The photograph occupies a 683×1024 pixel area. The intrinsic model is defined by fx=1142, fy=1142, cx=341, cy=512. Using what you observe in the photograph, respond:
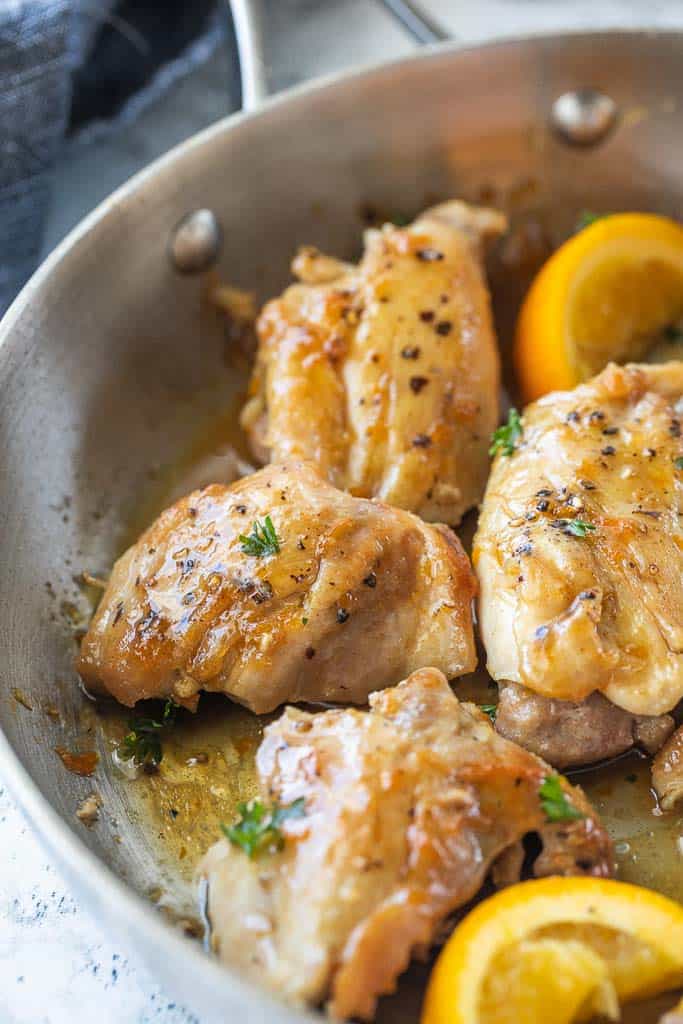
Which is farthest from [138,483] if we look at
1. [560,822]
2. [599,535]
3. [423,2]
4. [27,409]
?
[423,2]

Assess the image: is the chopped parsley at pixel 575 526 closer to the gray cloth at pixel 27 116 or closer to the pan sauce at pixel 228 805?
Result: the pan sauce at pixel 228 805

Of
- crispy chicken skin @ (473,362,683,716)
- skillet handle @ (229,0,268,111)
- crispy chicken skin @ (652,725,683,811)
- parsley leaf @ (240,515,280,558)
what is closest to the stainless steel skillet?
skillet handle @ (229,0,268,111)

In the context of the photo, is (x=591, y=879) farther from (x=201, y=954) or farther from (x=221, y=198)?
(x=221, y=198)

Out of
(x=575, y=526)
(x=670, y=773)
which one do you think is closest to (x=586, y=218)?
(x=575, y=526)

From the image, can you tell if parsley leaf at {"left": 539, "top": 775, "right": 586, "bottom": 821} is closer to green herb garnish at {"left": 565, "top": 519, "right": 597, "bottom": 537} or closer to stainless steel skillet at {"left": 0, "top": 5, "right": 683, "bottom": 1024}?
green herb garnish at {"left": 565, "top": 519, "right": 597, "bottom": 537}

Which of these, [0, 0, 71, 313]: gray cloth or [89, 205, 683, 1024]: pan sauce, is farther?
[0, 0, 71, 313]: gray cloth

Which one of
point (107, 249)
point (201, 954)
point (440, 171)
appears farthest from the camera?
point (440, 171)

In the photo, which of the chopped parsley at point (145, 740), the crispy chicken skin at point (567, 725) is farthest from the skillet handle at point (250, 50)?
the crispy chicken skin at point (567, 725)

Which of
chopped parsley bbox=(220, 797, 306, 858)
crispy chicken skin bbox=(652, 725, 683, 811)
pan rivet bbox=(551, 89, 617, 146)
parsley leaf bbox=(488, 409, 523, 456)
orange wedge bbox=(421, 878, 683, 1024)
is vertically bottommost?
crispy chicken skin bbox=(652, 725, 683, 811)
